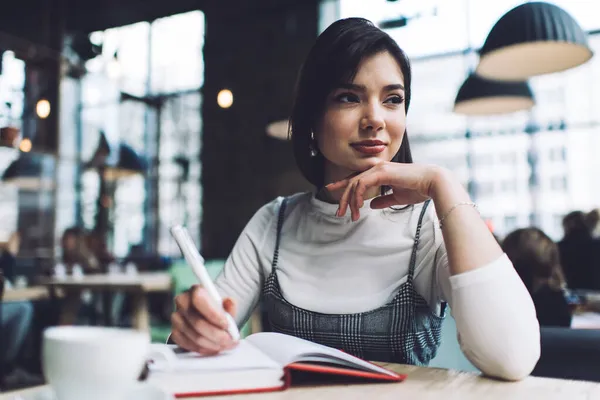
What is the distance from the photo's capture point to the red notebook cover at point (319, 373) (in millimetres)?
710

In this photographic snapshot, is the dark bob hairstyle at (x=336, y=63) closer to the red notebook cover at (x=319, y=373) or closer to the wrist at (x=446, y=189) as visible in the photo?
the wrist at (x=446, y=189)

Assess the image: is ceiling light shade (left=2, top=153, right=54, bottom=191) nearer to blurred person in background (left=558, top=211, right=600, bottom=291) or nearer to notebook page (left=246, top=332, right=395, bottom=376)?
blurred person in background (left=558, top=211, right=600, bottom=291)

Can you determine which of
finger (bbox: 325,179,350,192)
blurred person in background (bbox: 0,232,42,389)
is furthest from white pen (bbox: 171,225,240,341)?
blurred person in background (bbox: 0,232,42,389)

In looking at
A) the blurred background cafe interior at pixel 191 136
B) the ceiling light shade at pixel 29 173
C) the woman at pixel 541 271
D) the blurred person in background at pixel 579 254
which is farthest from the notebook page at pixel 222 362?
the ceiling light shade at pixel 29 173

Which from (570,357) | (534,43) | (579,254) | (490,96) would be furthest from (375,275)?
(579,254)

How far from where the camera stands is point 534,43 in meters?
2.70

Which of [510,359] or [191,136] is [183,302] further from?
[191,136]

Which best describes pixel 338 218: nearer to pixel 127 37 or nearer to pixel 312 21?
pixel 312 21

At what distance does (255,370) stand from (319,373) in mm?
113

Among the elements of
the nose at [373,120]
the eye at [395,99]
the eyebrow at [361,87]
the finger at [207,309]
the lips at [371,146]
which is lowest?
the finger at [207,309]

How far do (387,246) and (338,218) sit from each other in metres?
0.14

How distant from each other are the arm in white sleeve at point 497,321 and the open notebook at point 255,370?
0.15 metres

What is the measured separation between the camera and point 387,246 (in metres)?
1.16

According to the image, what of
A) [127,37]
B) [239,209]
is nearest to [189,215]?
[239,209]
